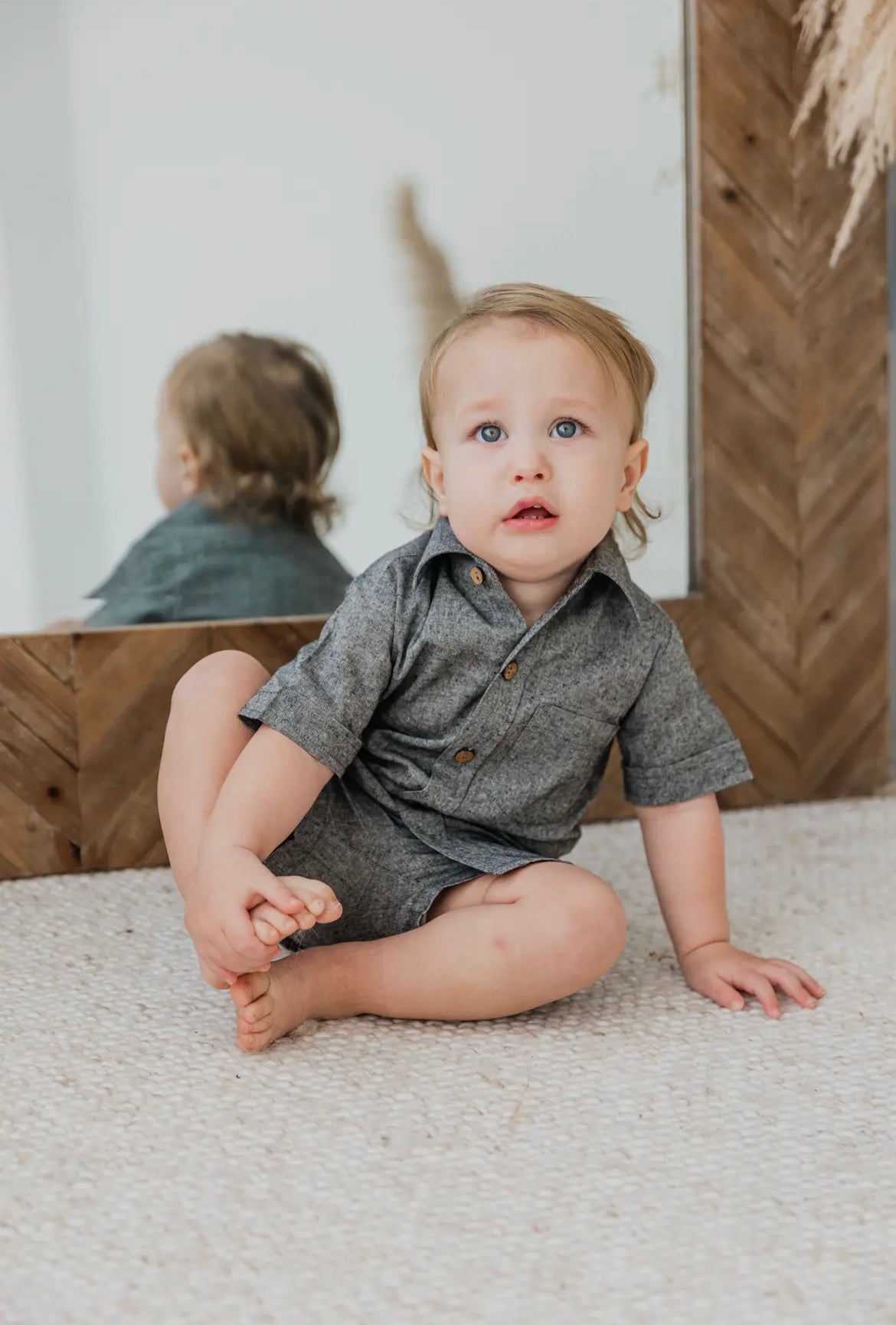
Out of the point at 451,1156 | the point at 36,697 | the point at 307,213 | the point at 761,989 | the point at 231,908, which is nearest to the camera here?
the point at 451,1156

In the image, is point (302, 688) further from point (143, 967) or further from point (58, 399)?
point (58, 399)

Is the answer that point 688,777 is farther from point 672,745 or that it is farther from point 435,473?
point 435,473

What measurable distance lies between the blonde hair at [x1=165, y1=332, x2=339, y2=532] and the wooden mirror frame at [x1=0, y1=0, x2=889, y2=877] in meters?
0.16

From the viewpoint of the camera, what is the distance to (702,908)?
3.20 ft

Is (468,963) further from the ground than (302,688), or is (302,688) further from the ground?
(302,688)

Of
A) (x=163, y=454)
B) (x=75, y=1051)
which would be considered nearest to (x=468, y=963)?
(x=75, y=1051)

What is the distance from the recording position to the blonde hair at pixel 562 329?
936 millimetres

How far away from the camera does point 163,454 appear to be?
138 cm

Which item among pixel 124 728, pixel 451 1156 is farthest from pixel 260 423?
Result: pixel 451 1156

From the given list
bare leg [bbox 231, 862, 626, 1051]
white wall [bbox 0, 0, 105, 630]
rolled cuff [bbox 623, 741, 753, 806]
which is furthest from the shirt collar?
white wall [bbox 0, 0, 105, 630]

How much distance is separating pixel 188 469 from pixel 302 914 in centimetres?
71

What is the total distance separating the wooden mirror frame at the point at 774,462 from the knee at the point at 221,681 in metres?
0.30

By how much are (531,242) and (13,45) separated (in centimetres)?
53

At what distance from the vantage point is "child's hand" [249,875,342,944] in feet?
2.59
